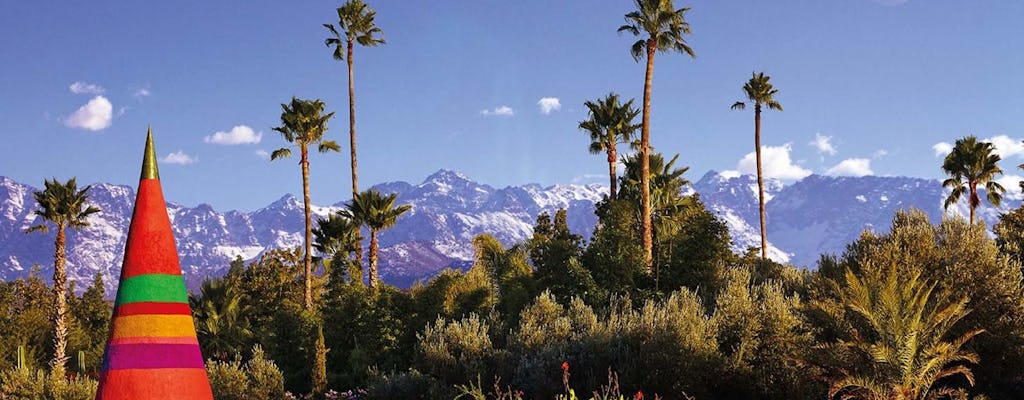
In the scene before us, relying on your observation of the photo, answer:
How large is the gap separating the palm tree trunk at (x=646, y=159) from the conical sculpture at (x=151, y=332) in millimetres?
21551

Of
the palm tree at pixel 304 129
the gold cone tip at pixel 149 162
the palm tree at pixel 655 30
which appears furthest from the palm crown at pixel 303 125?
the gold cone tip at pixel 149 162

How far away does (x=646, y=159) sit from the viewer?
1195 inches

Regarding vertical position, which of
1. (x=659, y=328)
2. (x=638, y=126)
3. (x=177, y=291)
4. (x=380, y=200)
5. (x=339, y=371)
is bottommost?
(x=339, y=371)

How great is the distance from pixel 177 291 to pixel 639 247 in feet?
74.5

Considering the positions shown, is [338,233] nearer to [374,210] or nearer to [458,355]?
[374,210]

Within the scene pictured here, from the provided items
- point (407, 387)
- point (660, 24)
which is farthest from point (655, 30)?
point (407, 387)

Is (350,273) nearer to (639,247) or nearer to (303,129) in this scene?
(303,129)

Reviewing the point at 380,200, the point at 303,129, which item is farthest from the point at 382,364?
the point at 303,129

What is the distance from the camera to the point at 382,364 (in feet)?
93.7

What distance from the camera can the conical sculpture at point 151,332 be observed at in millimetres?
8812

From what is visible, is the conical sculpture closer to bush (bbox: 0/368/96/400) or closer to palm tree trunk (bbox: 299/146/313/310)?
bush (bbox: 0/368/96/400)

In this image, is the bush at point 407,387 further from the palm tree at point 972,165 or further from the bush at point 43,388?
the palm tree at point 972,165

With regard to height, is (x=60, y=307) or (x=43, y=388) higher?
(x=60, y=307)

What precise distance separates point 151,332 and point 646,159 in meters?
23.3
